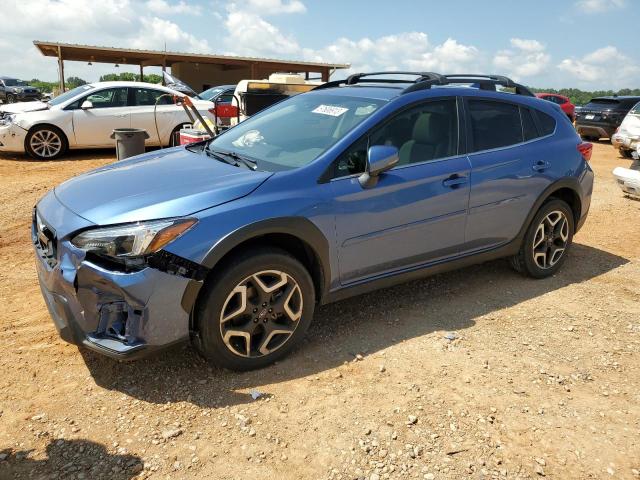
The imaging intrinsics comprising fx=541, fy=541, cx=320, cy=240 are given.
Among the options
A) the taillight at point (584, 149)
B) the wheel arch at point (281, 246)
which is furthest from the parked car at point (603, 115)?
the wheel arch at point (281, 246)

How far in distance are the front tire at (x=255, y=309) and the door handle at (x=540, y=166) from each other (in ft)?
7.71

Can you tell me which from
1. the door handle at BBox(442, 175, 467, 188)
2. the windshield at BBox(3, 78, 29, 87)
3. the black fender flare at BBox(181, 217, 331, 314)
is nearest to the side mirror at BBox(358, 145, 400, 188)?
the black fender flare at BBox(181, 217, 331, 314)

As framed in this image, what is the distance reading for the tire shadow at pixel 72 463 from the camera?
2443mm

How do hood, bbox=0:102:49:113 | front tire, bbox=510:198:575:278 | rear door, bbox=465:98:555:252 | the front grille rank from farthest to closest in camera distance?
hood, bbox=0:102:49:113
front tire, bbox=510:198:575:278
rear door, bbox=465:98:555:252
the front grille

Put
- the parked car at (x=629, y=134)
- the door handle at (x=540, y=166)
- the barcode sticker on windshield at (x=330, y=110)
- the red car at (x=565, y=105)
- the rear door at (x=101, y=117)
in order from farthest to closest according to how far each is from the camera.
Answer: the red car at (x=565, y=105), the parked car at (x=629, y=134), the rear door at (x=101, y=117), the door handle at (x=540, y=166), the barcode sticker on windshield at (x=330, y=110)

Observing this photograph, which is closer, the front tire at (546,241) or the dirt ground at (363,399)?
the dirt ground at (363,399)

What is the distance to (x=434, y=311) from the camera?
13.8 ft

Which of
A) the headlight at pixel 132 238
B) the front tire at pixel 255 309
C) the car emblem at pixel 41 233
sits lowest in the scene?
the front tire at pixel 255 309

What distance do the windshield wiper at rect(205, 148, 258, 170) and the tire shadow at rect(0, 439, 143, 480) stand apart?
71.6 inches

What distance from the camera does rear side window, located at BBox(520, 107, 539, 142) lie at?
4590 millimetres

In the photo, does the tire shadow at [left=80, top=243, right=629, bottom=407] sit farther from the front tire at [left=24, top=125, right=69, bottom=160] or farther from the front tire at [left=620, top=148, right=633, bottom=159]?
the front tire at [left=620, top=148, right=633, bottom=159]

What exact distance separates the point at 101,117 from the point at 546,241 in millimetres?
8985

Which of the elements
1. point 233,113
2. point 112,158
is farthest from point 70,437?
point 112,158

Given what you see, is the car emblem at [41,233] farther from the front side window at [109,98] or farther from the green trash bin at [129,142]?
the front side window at [109,98]
